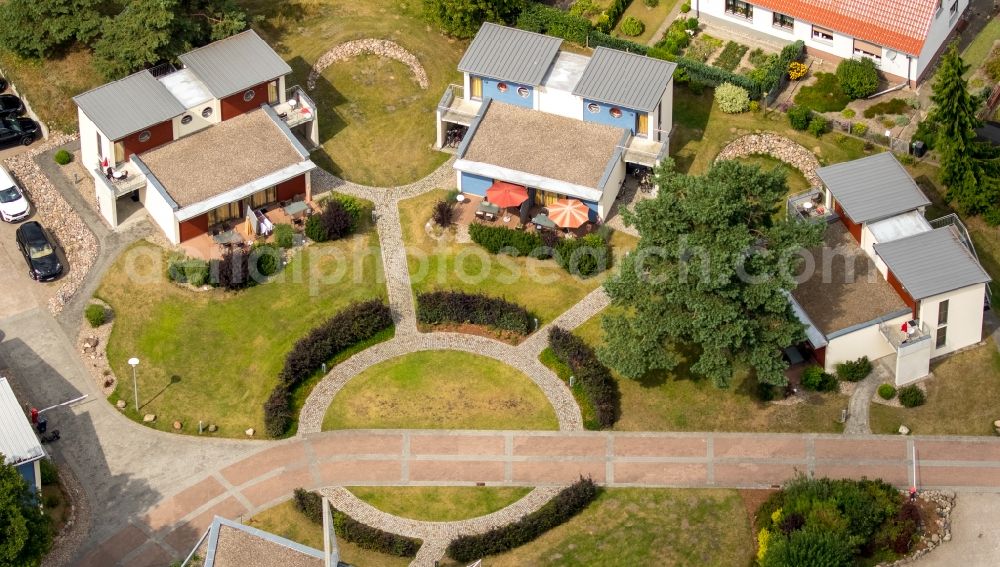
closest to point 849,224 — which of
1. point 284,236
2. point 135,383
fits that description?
point 284,236

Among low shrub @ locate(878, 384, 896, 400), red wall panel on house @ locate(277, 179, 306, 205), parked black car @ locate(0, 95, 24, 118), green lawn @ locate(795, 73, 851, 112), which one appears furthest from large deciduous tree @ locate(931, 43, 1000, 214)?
parked black car @ locate(0, 95, 24, 118)

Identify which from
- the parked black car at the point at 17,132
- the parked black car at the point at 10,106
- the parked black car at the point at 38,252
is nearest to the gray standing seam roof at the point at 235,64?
the parked black car at the point at 17,132

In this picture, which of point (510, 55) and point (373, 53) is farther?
point (373, 53)

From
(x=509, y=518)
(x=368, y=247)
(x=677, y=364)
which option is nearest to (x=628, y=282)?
(x=677, y=364)

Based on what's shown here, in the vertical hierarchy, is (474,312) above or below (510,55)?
below

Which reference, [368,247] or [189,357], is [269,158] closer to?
[368,247]

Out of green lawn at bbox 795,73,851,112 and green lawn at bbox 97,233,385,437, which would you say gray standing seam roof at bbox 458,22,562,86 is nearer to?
green lawn at bbox 97,233,385,437

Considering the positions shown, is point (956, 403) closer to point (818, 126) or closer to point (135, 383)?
point (818, 126)

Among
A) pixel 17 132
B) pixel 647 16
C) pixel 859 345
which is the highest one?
pixel 647 16

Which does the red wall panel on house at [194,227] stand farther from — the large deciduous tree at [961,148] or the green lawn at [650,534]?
the large deciduous tree at [961,148]
